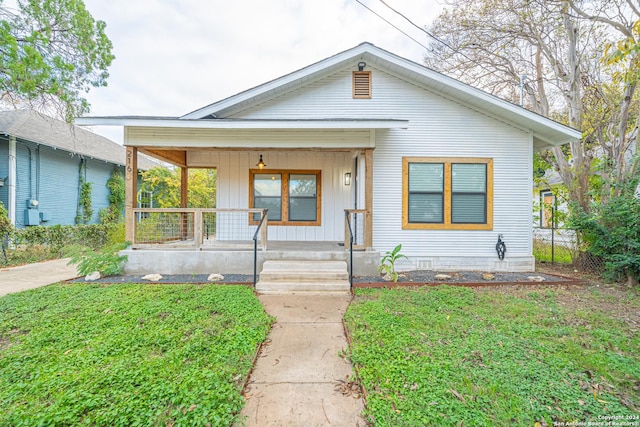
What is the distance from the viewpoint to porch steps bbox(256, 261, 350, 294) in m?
5.19

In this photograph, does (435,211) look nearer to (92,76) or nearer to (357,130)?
(357,130)

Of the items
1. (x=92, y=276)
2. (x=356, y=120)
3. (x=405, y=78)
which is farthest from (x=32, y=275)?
(x=405, y=78)

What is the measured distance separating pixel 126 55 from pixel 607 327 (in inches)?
760

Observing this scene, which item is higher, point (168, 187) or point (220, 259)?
point (168, 187)

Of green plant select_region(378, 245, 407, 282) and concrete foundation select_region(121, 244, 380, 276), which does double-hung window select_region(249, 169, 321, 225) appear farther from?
green plant select_region(378, 245, 407, 282)

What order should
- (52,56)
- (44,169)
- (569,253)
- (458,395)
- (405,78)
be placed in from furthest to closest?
(44,169)
(52,56)
(569,253)
(405,78)
(458,395)

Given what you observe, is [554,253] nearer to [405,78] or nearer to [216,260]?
[405,78]

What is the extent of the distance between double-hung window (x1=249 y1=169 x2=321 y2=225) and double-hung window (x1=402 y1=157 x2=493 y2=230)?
8.51 feet

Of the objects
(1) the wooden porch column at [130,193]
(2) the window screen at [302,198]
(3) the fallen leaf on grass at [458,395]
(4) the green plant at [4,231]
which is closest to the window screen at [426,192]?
(2) the window screen at [302,198]

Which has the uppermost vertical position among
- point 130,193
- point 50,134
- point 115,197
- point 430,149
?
point 50,134

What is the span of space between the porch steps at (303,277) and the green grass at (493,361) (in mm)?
920

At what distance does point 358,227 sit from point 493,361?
423 centimetres

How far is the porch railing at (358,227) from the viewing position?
6176 millimetres

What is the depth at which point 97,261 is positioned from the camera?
5879 millimetres
